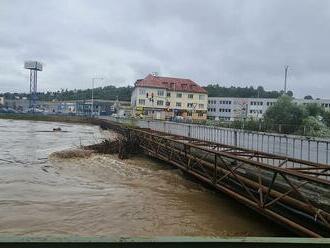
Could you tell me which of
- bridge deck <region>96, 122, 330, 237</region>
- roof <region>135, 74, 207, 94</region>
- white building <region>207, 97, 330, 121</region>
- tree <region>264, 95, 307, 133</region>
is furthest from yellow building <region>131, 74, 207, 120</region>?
bridge deck <region>96, 122, 330, 237</region>

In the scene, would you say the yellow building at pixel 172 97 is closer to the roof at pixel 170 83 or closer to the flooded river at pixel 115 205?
the roof at pixel 170 83

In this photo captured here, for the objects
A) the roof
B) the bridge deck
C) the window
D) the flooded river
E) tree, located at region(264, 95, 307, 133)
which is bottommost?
the flooded river

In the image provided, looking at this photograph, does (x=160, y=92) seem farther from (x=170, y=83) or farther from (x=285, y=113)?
(x=285, y=113)

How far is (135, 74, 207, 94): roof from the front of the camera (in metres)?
108

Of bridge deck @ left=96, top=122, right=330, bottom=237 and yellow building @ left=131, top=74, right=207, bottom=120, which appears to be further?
yellow building @ left=131, top=74, right=207, bottom=120

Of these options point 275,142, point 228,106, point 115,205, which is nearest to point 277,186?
point 115,205

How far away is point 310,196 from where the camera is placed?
10.1 m

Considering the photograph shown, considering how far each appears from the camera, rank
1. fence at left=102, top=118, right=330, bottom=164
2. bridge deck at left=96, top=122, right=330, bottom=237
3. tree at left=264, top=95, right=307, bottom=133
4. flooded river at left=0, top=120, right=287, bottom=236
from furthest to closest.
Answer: tree at left=264, top=95, right=307, bottom=133 → fence at left=102, top=118, right=330, bottom=164 → flooded river at left=0, top=120, right=287, bottom=236 → bridge deck at left=96, top=122, right=330, bottom=237

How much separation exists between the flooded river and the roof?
8776cm

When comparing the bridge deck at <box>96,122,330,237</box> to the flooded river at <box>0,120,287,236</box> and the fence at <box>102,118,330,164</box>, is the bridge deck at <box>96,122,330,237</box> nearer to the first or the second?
the flooded river at <box>0,120,287,236</box>

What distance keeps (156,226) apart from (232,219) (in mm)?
2204

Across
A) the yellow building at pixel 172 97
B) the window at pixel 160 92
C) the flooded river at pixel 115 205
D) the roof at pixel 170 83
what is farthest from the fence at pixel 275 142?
the window at pixel 160 92

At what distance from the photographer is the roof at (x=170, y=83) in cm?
10850
